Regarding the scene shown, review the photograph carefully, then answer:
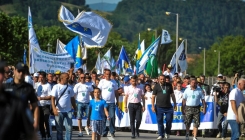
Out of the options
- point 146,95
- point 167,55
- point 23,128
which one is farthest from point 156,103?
point 167,55

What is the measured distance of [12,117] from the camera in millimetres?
5895

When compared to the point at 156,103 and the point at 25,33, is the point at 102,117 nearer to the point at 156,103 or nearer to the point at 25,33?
the point at 156,103

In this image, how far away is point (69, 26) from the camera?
85.7ft

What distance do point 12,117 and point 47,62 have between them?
18866 mm

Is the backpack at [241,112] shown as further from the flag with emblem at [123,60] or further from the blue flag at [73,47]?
the flag with emblem at [123,60]

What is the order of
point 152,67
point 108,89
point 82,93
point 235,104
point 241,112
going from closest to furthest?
1. point 241,112
2. point 235,104
3. point 108,89
4. point 82,93
5. point 152,67

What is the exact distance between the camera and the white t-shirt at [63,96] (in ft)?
49.6

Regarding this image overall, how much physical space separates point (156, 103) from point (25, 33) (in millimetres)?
57568

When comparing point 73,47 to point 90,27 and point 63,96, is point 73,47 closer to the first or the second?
point 90,27

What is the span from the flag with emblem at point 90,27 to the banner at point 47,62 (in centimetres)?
105

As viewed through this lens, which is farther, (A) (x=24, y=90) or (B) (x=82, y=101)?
(B) (x=82, y=101)

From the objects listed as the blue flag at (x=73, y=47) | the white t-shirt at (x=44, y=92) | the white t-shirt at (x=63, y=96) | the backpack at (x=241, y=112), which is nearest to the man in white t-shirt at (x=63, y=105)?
the white t-shirt at (x=63, y=96)

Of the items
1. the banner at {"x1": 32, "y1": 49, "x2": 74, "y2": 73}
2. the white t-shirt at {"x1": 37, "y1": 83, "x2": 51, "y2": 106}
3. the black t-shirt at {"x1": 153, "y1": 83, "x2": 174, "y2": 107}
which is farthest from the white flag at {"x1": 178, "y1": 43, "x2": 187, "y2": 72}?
the white t-shirt at {"x1": 37, "y1": 83, "x2": 51, "y2": 106}

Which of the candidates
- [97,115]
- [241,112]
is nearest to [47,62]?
[97,115]
